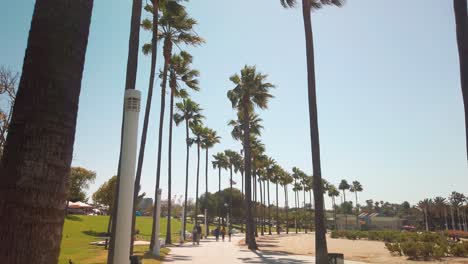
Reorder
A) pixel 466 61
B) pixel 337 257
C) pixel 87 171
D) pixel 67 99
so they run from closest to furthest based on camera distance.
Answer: pixel 67 99, pixel 466 61, pixel 337 257, pixel 87 171

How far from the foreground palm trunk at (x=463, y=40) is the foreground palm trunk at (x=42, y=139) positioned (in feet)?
29.1

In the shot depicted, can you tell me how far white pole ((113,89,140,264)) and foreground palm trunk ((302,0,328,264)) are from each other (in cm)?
979

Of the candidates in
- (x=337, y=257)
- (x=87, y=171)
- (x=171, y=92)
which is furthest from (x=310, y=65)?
(x=87, y=171)

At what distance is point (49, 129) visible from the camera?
2.76 meters

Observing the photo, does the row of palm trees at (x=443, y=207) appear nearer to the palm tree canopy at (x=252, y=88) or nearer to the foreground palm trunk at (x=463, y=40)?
the palm tree canopy at (x=252, y=88)

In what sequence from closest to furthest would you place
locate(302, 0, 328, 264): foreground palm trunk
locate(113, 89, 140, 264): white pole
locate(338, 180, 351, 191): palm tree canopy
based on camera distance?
1. locate(113, 89, 140, 264): white pole
2. locate(302, 0, 328, 264): foreground palm trunk
3. locate(338, 180, 351, 191): palm tree canopy

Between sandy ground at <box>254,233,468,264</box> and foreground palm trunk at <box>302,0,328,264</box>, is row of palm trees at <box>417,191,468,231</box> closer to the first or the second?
sandy ground at <box>254,233,468,264</box>

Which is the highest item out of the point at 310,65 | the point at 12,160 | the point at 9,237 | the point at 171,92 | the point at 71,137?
the point at 171,92

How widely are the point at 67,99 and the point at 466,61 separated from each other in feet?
30.7

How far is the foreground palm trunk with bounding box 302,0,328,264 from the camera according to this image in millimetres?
13141

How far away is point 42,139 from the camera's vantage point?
2.71 metres

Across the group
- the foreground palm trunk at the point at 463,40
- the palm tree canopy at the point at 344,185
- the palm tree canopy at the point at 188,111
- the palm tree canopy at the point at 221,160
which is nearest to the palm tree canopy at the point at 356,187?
the palm tree canopy at the point at 344,185

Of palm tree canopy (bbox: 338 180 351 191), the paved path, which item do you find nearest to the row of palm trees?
palm tree canopy (bbox: 338 180 351 191)

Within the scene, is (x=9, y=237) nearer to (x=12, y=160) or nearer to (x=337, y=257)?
(x=12, y=160)
